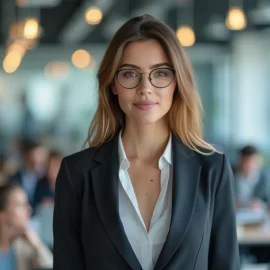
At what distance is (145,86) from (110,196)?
0.32m

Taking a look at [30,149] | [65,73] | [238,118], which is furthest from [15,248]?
[65,73]

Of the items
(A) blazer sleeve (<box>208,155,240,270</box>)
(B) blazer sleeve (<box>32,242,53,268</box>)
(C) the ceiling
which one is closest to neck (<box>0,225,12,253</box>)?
(B) blazer sleeve (<box>32,242,53,268</box>)

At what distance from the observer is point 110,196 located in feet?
6.63

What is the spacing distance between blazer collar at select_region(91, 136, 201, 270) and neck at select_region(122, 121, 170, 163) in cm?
4

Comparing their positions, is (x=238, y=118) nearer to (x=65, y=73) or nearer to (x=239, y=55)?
(x=239, y=55)

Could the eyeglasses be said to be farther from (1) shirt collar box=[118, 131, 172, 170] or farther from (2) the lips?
(1) shirt collar box=[118, 131, 172, 170]

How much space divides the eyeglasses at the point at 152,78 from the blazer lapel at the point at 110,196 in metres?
0.22

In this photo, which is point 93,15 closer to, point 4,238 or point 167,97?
point 4,238

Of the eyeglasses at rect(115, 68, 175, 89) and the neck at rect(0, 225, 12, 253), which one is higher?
the eyeglasses at rect(115, 68, 175, 89)

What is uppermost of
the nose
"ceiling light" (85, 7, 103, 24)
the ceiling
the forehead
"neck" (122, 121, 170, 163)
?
the ceiling

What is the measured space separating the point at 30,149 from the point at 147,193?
6.25 m

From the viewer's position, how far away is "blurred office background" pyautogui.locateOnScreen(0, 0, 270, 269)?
12633 mm

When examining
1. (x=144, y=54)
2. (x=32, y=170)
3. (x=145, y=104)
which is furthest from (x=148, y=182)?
(x=32, y=170)

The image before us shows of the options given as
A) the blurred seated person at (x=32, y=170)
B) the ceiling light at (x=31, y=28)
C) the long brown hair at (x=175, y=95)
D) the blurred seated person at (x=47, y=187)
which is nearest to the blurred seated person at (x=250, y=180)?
the blurred seated person at (x=47, y=187)
